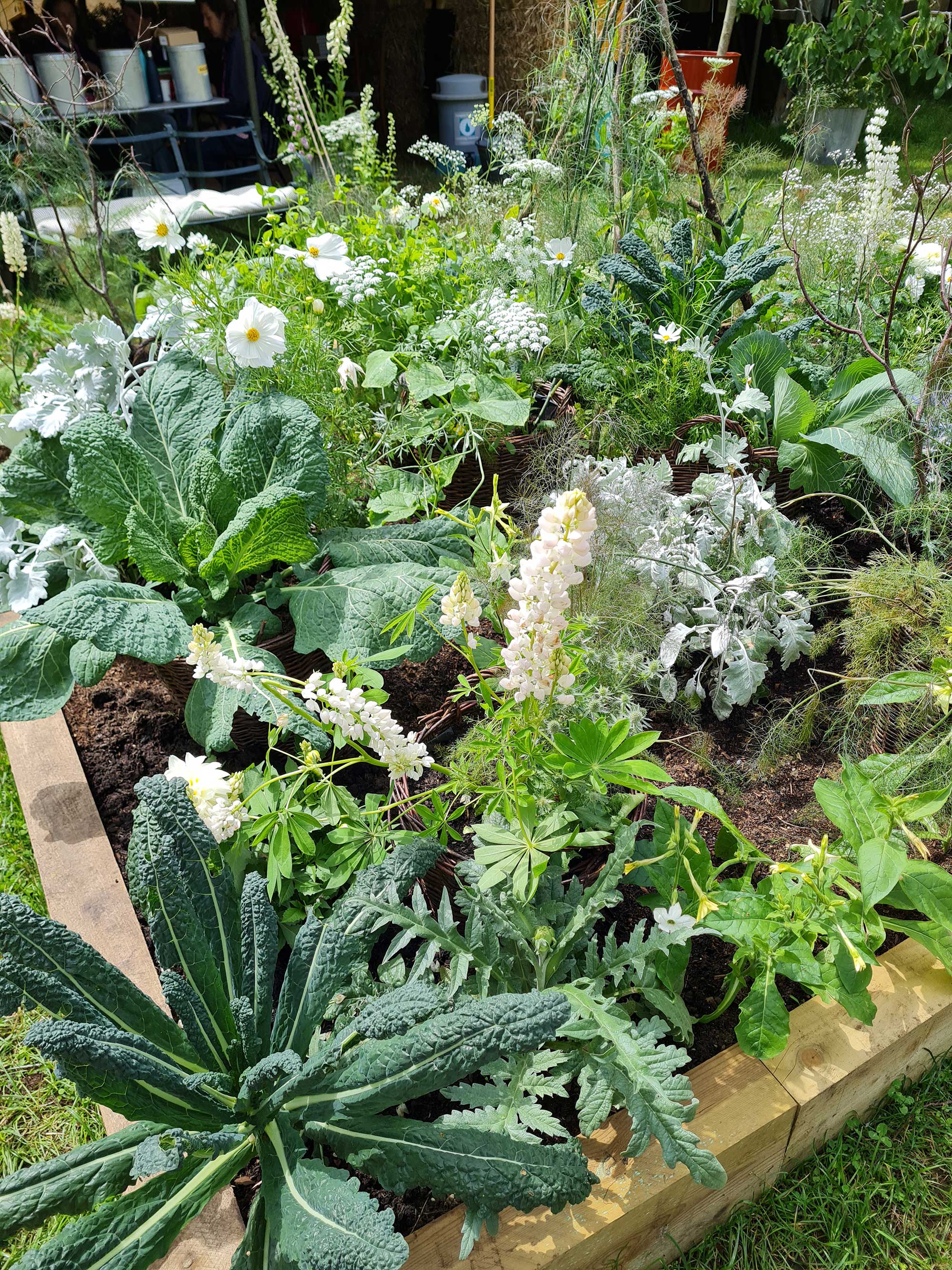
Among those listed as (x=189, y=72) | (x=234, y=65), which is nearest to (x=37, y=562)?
(x=189, y=72)

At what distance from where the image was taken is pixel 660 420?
7.54 feet

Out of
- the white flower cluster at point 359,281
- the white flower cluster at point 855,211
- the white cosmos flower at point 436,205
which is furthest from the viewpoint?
the white cosmos flower at point 436,205

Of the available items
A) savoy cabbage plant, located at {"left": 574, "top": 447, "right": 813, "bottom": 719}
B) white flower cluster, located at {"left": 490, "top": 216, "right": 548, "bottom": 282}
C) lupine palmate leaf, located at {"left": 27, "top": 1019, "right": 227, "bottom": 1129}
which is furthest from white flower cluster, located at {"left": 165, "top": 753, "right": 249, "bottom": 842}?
white flower cluster, located at {"left": 490, "top": 216, "right": 548, "bottom": 282}

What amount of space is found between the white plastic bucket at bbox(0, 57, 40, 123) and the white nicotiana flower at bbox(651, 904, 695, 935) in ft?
8.35

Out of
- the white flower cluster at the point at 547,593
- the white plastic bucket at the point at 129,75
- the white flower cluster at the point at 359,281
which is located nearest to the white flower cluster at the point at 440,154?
the white flower cluster at the point at 359,281

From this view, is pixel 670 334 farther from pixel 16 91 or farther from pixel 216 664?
pixel 16 91

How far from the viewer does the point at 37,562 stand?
182cm

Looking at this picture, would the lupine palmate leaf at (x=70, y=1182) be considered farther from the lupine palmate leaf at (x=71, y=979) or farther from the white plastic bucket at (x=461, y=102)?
the white plastic bucket at (x=461, y=102)

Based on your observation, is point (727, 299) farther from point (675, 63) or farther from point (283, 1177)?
point (283, 1177)

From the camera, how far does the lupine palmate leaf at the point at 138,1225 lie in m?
0.95

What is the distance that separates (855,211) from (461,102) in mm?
4904

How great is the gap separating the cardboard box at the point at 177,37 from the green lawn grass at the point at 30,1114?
19.7 feet

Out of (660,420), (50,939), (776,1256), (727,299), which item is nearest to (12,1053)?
(50,939)

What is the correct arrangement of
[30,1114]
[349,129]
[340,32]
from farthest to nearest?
1. [349,129]
2. [340,32]
3. [30,1114]
